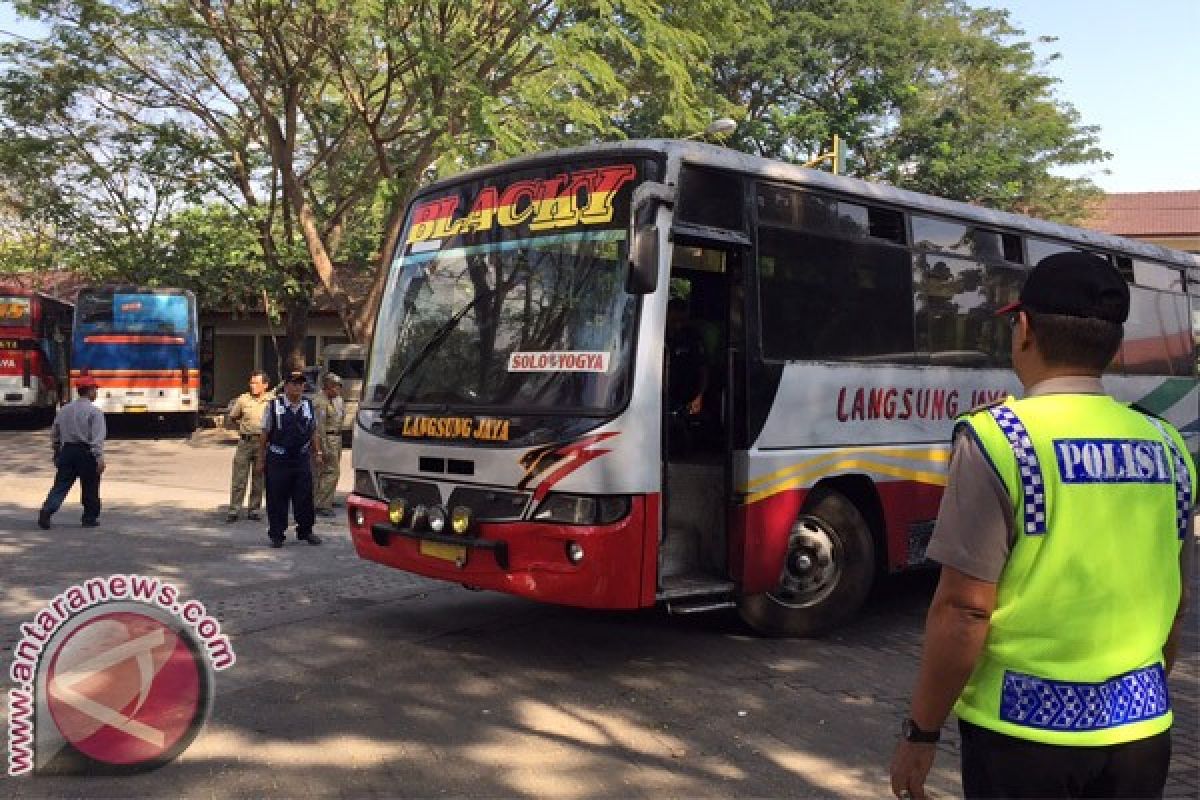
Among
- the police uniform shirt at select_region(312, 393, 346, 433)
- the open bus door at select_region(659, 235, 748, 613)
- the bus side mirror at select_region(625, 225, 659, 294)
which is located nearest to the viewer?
the bus side mirror at select_region(625, 225, 659, 294)

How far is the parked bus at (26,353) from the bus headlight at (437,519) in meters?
22.6

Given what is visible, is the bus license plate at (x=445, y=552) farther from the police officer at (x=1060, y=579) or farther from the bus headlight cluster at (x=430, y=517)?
the police officer at (x=1060, y=579)

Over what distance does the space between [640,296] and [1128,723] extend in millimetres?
3673

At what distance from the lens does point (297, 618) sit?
6.84 m

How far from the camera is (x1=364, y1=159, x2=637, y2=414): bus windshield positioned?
18.1ft

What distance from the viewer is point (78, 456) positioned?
33.9 feet

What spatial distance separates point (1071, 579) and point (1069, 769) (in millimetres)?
376

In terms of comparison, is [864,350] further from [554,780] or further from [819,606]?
[554,780]

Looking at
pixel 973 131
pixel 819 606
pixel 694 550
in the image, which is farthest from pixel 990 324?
pixel 973 131

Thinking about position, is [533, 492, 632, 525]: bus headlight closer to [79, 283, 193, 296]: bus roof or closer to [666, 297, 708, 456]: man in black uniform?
[666, 297, 708, 456]: man in black uniform

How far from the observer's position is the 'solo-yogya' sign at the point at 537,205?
18.7 feet

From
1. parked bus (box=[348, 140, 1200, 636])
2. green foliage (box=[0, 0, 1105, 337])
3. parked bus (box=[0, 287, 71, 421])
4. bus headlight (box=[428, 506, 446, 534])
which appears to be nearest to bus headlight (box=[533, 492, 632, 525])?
parked bus (box=[348, 140, 1200, 636])

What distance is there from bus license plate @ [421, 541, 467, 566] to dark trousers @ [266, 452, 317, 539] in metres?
4.06

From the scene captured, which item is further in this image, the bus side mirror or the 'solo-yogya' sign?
the 'solo-yogya' sign
